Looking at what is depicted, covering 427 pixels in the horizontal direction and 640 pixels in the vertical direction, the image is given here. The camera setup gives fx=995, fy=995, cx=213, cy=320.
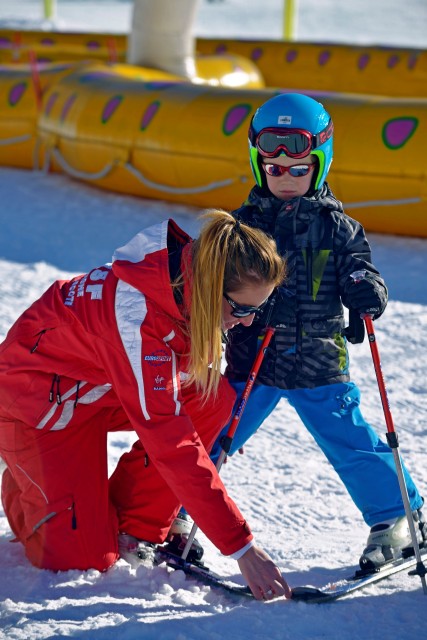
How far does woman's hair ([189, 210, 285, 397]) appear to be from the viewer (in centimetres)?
267

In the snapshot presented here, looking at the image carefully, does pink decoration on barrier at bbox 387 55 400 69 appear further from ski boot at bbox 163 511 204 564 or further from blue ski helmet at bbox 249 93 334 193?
ski boot at bbox 163 511 204 564

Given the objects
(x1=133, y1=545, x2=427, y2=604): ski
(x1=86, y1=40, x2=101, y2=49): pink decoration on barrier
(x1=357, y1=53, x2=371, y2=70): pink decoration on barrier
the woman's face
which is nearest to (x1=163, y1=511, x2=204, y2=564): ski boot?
(x1=133, y1=545, x2=427, y2=604): ski

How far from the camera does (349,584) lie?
9.75ft

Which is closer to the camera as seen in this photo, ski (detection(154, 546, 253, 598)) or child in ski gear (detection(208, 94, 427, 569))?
ski (detection(154, 546, 253, 598))

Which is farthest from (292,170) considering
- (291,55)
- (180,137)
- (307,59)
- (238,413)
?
(291,55)

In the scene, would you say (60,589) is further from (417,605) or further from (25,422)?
(417,605)

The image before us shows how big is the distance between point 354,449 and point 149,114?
16.4 ft

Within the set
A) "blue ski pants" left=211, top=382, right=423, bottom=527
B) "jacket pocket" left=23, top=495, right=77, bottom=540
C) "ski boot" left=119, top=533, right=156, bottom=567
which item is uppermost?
"blue ski pants" left=211, top=382, right=423, bottom=527

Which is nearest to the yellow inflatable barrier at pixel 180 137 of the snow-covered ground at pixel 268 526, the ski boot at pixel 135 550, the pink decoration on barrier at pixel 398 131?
the pink decoration on barrier at pixel 398 131

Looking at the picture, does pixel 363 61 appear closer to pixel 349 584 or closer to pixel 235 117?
pixel 235 117

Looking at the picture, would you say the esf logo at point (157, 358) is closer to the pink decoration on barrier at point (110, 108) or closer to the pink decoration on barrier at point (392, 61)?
the pink decoration on barrier at point (110, 108)

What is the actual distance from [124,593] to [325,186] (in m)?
1.48

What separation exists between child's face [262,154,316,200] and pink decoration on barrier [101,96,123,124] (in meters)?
4.82

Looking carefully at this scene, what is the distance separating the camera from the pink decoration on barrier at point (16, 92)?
29.0ft
